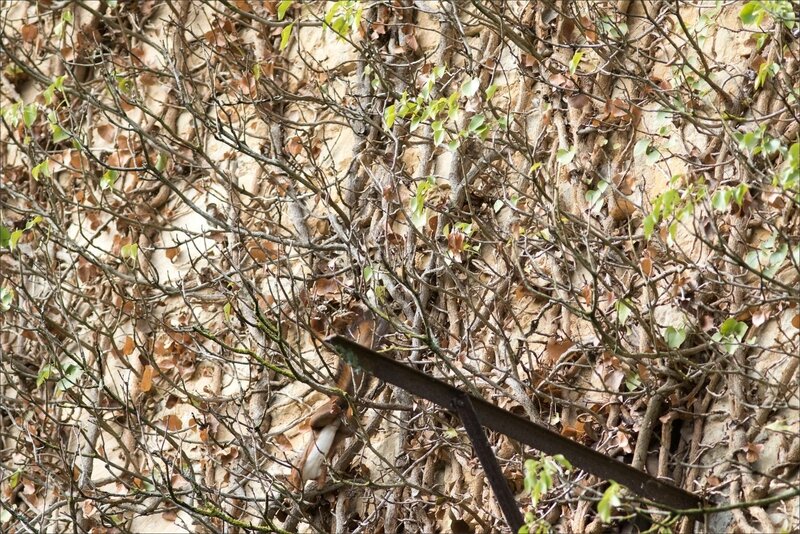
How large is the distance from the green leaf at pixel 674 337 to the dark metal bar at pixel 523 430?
45cm

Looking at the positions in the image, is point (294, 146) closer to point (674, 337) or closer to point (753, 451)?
point (674, 337)

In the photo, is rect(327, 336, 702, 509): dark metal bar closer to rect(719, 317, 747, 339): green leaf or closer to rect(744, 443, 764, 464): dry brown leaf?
rect(744, 443, 764, 464): dry brown leaf

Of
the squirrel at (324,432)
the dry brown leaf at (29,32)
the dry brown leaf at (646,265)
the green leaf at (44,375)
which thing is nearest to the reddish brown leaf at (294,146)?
→ the squirrel at (324,432)

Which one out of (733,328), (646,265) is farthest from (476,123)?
(733,328)

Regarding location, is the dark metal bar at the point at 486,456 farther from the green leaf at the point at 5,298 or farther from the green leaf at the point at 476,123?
the green leaf at the point at 5,298

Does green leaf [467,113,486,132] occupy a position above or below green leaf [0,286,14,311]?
above

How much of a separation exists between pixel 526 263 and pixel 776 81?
97 cm

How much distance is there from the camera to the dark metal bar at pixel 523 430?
8.02 feet

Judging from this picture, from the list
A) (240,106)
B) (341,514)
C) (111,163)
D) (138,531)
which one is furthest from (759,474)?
(111,163)

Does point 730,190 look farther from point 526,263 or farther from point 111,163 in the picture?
point 111,163

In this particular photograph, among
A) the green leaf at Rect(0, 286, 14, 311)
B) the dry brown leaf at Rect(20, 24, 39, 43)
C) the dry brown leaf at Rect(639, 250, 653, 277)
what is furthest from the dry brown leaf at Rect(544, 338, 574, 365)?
the dry brown leaf at Rect(20, 24, 39, 43)

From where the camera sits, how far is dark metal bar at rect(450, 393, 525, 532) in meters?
2.50

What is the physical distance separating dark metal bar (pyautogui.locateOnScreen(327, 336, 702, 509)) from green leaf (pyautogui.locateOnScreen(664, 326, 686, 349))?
0.45 m

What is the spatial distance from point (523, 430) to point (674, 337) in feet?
2.12
